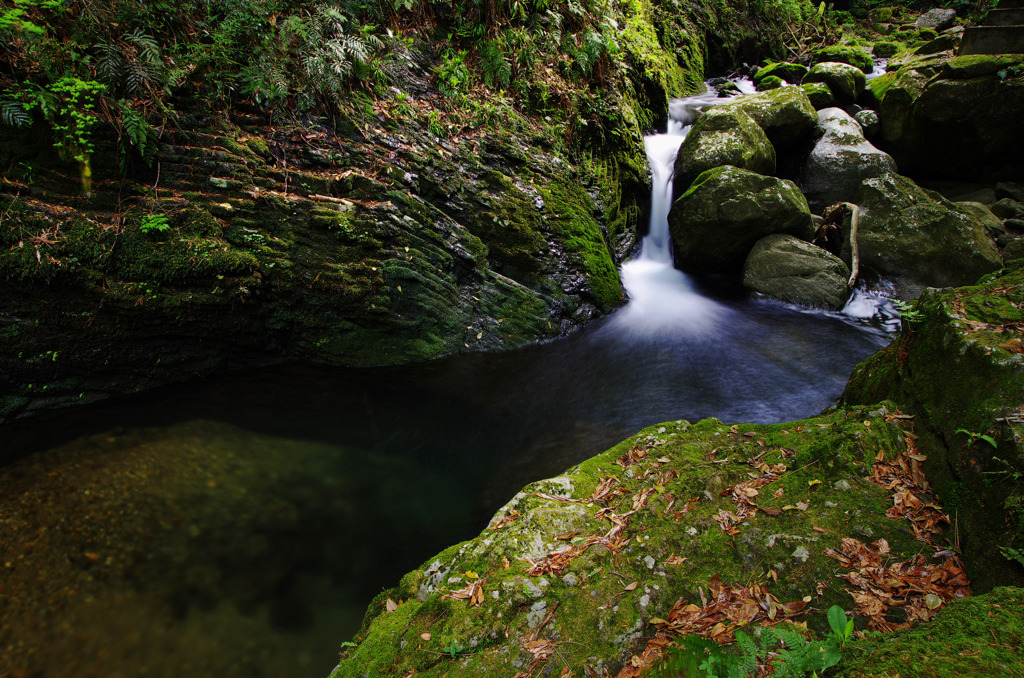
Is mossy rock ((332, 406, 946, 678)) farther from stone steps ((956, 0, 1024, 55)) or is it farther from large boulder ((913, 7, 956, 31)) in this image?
large boulder ((913, 7, 956, 31))

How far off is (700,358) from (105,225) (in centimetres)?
831

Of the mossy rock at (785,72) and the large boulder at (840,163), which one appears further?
the mossy rock at (785,72)

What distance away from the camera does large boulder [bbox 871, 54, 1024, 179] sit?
9531 mm

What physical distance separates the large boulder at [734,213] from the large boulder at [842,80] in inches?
250

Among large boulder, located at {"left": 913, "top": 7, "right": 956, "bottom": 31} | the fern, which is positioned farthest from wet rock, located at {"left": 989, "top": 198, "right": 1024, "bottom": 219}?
the fern

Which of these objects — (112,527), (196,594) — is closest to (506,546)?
(196,594)

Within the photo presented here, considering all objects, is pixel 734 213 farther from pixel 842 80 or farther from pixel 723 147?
pixel 842 80

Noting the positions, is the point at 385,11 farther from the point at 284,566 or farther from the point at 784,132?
the point at 784,132

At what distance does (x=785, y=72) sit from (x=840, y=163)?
7.91 m

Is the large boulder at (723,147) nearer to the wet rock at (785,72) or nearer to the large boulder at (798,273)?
the large boulder at (798,273)

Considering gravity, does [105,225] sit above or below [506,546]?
above

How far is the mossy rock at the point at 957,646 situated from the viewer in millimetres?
1248

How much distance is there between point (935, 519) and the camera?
7.29 ft

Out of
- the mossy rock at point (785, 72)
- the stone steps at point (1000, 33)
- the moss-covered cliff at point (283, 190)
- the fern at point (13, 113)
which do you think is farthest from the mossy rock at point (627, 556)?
the mossy rock at point (785, 72)
